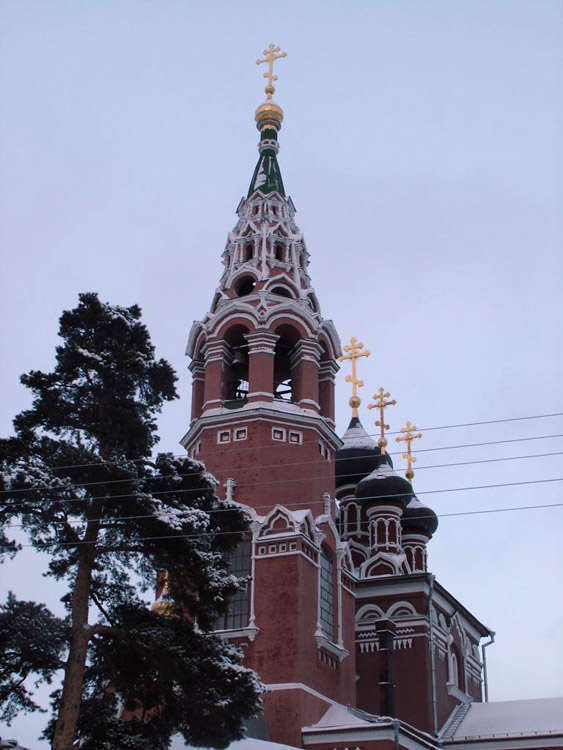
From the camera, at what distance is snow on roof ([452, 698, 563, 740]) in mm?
24359

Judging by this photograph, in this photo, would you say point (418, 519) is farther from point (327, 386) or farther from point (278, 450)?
point (278, 450)

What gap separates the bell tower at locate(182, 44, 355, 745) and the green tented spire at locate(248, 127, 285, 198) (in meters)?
0.09

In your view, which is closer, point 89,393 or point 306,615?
point 89,393

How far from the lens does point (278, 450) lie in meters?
22.9

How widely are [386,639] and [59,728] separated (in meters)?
11.0

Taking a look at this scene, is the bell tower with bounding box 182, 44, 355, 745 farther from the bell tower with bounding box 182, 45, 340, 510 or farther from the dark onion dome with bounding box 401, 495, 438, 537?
the dark onion dome with bounding box 401, 495, 438, 537

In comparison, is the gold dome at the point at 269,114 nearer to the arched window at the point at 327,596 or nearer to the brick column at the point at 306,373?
the brick column at the point at 306,373

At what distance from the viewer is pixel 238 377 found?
2520cm

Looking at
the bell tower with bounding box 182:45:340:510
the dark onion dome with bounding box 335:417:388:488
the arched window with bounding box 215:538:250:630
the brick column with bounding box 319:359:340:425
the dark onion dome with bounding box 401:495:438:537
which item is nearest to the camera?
the arched window with bounding box 215:538:250:630

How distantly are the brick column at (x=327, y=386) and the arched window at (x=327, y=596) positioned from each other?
3306 millimetres

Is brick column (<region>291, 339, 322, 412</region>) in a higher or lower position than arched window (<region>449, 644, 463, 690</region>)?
higher

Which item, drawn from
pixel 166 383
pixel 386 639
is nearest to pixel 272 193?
pixel 386 639

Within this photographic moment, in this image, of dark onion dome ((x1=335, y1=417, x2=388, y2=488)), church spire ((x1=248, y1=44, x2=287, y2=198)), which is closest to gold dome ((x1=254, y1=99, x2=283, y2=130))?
church spire ((x1=248, y1=44, x2=287, y2=198))

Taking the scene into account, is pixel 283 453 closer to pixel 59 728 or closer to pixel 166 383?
pixel 166 383
